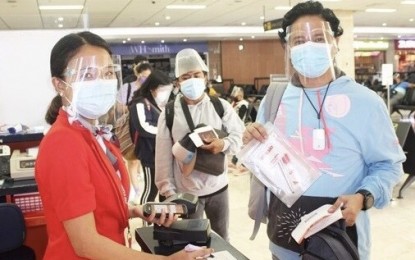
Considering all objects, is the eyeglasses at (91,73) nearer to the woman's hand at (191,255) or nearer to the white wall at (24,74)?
the woman's hand at (191,255)

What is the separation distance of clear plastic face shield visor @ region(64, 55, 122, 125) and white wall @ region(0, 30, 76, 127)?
8.65 feet

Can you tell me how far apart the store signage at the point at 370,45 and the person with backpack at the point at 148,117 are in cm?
2033

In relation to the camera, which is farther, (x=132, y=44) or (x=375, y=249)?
(x=132, y=44)

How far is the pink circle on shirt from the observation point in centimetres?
150

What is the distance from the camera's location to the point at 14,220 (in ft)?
6.71

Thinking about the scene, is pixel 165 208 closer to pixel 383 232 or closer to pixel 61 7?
pixel 383 232

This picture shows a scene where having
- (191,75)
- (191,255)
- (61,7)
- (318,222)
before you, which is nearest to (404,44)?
(61,7)

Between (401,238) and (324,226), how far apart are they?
115 inches

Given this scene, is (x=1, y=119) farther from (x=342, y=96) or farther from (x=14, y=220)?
(x=342, y=96)

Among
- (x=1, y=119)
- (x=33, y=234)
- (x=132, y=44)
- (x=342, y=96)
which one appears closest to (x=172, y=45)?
(x=132, y=44)

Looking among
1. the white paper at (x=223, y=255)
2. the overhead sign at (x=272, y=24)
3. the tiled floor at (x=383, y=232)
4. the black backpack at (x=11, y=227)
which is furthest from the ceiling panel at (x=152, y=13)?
the white paper at (x=223, y=255)

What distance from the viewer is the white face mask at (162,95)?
13.5ft

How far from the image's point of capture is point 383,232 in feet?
13.1

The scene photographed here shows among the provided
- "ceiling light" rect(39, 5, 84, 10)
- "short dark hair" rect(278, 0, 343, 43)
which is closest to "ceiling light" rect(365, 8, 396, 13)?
"ceiling light" rect(39, 5, 84, 10)
